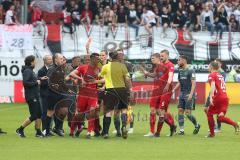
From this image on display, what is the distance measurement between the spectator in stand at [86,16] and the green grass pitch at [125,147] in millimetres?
15944

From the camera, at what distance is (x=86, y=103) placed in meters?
19.2

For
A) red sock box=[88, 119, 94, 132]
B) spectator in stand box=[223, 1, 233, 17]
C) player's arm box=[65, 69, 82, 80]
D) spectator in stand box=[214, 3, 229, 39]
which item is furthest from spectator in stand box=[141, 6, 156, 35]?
red sock box=[88, 119, 94, 132]

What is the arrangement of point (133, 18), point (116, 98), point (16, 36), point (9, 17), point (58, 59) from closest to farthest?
point (116, 98)
point (58, 59)
point (16, 36)
point (9, 17)
point (133, 18)

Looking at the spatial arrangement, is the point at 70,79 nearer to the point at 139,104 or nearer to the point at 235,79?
the point at 139,104

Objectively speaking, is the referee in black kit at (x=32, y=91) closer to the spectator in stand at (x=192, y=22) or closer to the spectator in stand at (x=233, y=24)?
the spectator in stand at (x=192, y=22)

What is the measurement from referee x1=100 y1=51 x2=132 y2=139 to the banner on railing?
609 inches

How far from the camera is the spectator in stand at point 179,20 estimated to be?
3750 cm

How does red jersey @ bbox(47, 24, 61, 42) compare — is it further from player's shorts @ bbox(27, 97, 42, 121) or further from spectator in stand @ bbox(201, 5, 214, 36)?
player's shorts @ bbox(27, 97, 42, 121)

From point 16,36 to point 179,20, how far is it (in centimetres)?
856

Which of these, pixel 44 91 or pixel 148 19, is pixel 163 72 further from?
pixel 148 19

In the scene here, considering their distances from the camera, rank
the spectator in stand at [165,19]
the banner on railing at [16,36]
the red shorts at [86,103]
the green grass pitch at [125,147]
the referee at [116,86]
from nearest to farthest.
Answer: the green grass pitch at [125,147] → the referee at [116,86] → the red shorts at [86,103] → the banner on railing at [16,36] → the spectator in stand at [165,19]

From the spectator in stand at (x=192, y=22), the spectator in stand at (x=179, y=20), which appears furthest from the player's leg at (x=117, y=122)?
the spectator in stand at (x=179, y=20)

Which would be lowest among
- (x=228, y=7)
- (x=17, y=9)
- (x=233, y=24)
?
(x=233, y=24)

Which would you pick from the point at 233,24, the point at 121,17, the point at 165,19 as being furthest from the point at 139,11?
the point at 233,24
